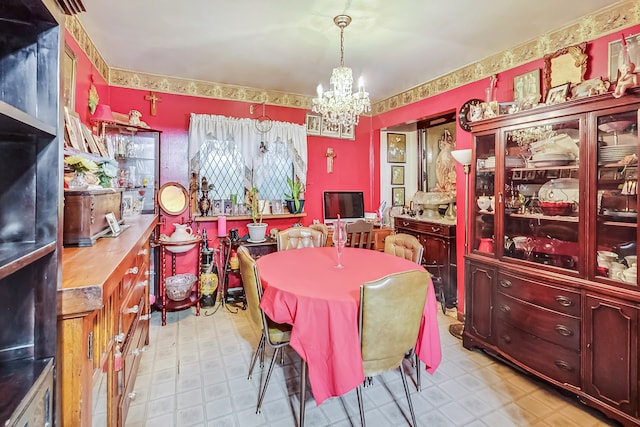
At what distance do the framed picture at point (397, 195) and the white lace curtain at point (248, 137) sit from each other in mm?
1487

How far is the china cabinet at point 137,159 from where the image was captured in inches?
121

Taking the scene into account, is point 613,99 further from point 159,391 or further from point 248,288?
point 159,391

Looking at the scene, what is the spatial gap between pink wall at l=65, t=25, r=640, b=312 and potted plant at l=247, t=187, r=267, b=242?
0.28 m

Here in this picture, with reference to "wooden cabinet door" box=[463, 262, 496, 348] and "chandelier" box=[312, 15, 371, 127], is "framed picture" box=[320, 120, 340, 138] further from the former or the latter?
"wooden cabinet door" box=[463, 262, 496, 348]

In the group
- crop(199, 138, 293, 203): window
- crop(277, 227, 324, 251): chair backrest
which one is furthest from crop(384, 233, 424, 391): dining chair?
crop(199, 138, 293, 203): window

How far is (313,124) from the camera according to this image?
4.51 meters

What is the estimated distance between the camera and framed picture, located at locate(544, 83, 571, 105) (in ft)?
8.11

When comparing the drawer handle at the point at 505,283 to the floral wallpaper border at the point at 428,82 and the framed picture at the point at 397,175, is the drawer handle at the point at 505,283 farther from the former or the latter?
the framed picture at the point at 397,175

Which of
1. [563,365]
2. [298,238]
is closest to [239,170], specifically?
[298,238]

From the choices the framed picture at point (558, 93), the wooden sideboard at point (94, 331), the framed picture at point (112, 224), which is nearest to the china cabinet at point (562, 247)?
the framed picture at point (558, 93)

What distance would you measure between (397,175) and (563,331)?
3210 millimetres

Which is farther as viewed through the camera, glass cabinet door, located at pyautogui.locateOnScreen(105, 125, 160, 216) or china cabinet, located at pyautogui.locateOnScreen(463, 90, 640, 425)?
glass cabinet door, located at pyautogui.locateOnScreen(105, 125, 160, 216)

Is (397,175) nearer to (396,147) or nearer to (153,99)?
(396,147)

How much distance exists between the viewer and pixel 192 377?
2398 millimetres
